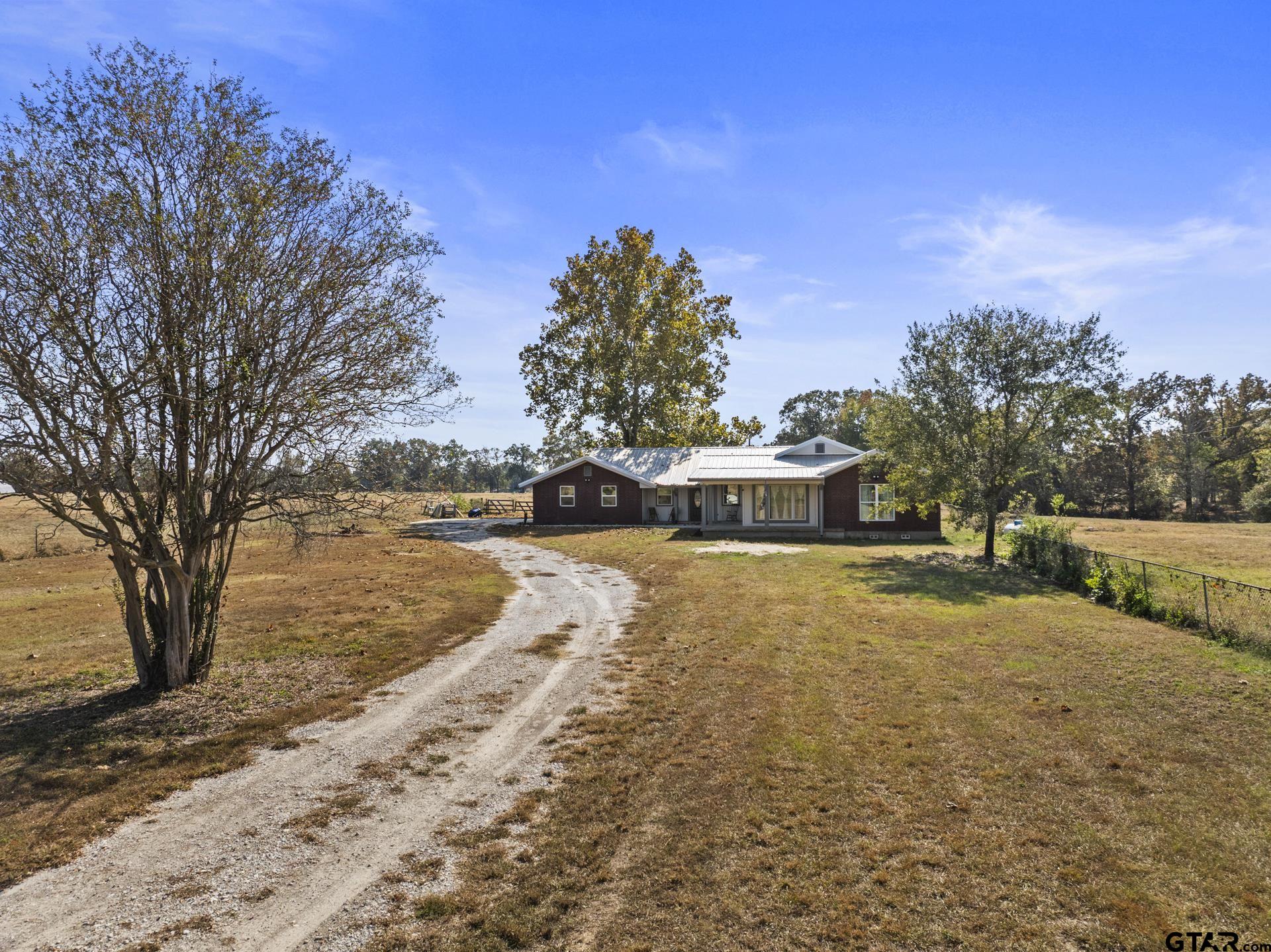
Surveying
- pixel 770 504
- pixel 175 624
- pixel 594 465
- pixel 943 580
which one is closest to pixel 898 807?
pixel 175 624

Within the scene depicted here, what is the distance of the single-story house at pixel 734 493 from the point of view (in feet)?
105

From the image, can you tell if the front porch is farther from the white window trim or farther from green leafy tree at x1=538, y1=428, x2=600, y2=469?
green leafy tree at x1=538, y1=428, x2=600, y2=469

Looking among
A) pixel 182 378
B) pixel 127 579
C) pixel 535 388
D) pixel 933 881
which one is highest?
pixel 535 388

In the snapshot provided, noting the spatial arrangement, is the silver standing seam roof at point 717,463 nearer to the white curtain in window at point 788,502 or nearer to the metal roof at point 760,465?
the metal roof at point 760,465

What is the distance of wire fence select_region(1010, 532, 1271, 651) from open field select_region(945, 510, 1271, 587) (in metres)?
4.06

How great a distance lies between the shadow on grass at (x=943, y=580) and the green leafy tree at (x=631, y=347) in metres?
28.6

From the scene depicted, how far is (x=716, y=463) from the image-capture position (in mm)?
36406

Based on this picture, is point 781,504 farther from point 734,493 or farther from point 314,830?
point 314,830

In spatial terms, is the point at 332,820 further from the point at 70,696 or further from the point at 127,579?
the point at 70,696

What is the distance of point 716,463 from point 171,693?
28.9 meters

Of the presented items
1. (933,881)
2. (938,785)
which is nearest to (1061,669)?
(938,785)

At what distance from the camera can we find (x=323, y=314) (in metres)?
10.1

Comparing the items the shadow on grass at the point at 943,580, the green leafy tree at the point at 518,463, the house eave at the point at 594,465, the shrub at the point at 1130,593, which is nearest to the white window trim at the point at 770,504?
the house eave at the point at 594,465

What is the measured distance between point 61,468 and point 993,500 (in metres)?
25.0
